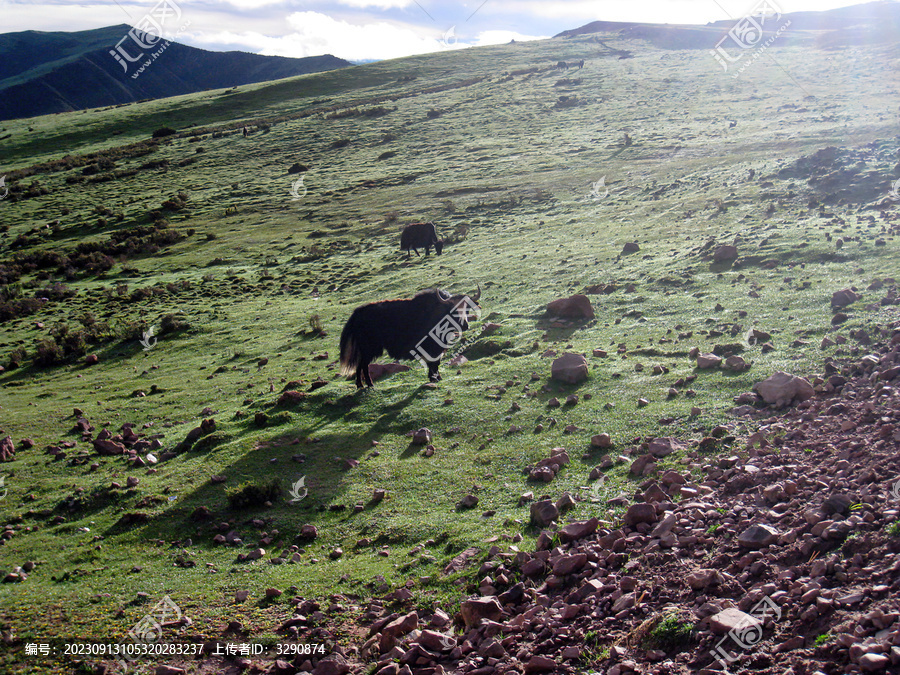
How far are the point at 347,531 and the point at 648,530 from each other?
152 inches

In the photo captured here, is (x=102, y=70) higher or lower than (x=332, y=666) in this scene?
higher

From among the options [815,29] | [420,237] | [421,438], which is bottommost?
[421,438]

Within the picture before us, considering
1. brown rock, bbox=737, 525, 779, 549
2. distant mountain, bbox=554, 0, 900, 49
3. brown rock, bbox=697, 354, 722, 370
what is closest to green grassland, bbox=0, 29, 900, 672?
brown rock, bbox=697, 354, 722, 370

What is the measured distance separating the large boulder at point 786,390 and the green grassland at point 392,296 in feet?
2.28

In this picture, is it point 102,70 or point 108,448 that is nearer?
point 108,448

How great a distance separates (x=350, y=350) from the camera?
12.3 metres

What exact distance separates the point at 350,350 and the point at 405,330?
1410 mm

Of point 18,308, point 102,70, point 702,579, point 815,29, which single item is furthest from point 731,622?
point 102,70

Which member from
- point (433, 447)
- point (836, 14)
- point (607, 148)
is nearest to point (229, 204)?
point (607, 148)

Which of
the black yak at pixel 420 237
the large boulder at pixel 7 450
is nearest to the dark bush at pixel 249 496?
the large boulder at pixel 7 450

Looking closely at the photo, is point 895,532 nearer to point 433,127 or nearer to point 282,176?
point 282,176


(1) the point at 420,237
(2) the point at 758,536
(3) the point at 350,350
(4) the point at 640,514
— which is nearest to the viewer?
(2) the point at 758,536

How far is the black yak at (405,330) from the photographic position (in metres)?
12.4

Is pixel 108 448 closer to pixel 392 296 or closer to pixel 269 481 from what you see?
pixel 269 481
